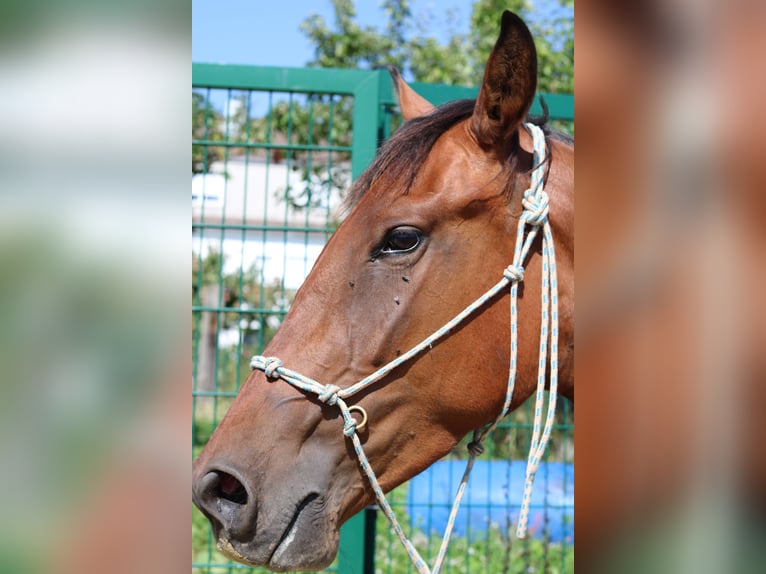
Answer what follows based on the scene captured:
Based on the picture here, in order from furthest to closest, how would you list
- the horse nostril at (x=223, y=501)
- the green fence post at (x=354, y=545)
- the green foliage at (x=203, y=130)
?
the green foliage at (x=203, y=130), the green fence post at (x=354, y=545), the horse nostril at (x=223, y=501)

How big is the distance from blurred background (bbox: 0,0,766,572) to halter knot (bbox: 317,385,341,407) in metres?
1.17

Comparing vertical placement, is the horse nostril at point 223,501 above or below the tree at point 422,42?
below

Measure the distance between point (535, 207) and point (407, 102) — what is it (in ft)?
3.52

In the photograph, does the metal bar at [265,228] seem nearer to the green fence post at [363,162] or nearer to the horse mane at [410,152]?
the green fence post at [363,162]

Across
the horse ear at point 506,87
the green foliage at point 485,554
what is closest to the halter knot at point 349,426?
the horse ear at point 506,87

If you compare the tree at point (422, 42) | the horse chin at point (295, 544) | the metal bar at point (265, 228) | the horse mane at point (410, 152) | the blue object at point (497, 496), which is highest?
the tree at point (422, 42)

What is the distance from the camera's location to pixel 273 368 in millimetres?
1852

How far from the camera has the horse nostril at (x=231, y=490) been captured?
1783 mm

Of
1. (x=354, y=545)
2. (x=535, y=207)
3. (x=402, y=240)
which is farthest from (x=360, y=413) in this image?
(x=354, y=545)

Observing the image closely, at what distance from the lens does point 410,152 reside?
200 centimetres

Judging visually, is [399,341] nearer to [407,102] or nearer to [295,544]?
[295,544]
